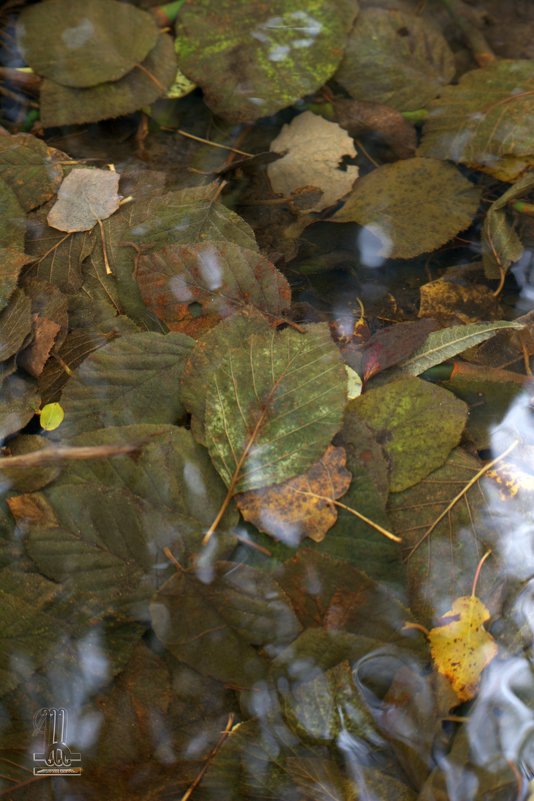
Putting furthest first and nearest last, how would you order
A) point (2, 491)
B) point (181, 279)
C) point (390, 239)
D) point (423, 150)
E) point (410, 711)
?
1. point (423, 150)
2. point (390, 239)
3. point (181, 279)
4. point (2, 491)
5. point (410, 711)

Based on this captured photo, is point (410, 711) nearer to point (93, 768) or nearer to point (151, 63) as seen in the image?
point (93, 768)

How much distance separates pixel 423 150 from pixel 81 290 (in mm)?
917

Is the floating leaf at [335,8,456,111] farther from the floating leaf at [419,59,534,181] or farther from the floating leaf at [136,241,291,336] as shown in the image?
the floating leaf at [136,241,291,336]

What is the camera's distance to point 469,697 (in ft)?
3.55

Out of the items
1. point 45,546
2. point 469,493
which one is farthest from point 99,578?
point 469,493

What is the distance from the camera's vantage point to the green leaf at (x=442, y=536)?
3.78 feet

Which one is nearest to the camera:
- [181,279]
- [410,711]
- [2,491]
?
[410,711]

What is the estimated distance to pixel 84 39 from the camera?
1839 mm

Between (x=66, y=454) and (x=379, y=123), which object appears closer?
A: (x=66, y=454)

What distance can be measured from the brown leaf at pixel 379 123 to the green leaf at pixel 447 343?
58 cm

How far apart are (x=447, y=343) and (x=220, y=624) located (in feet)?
2.37

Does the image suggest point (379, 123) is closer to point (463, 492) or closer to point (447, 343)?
point (447, 343)

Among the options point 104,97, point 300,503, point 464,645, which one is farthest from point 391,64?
point 464,645

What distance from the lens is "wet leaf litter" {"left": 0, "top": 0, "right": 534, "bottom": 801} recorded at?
106cm
